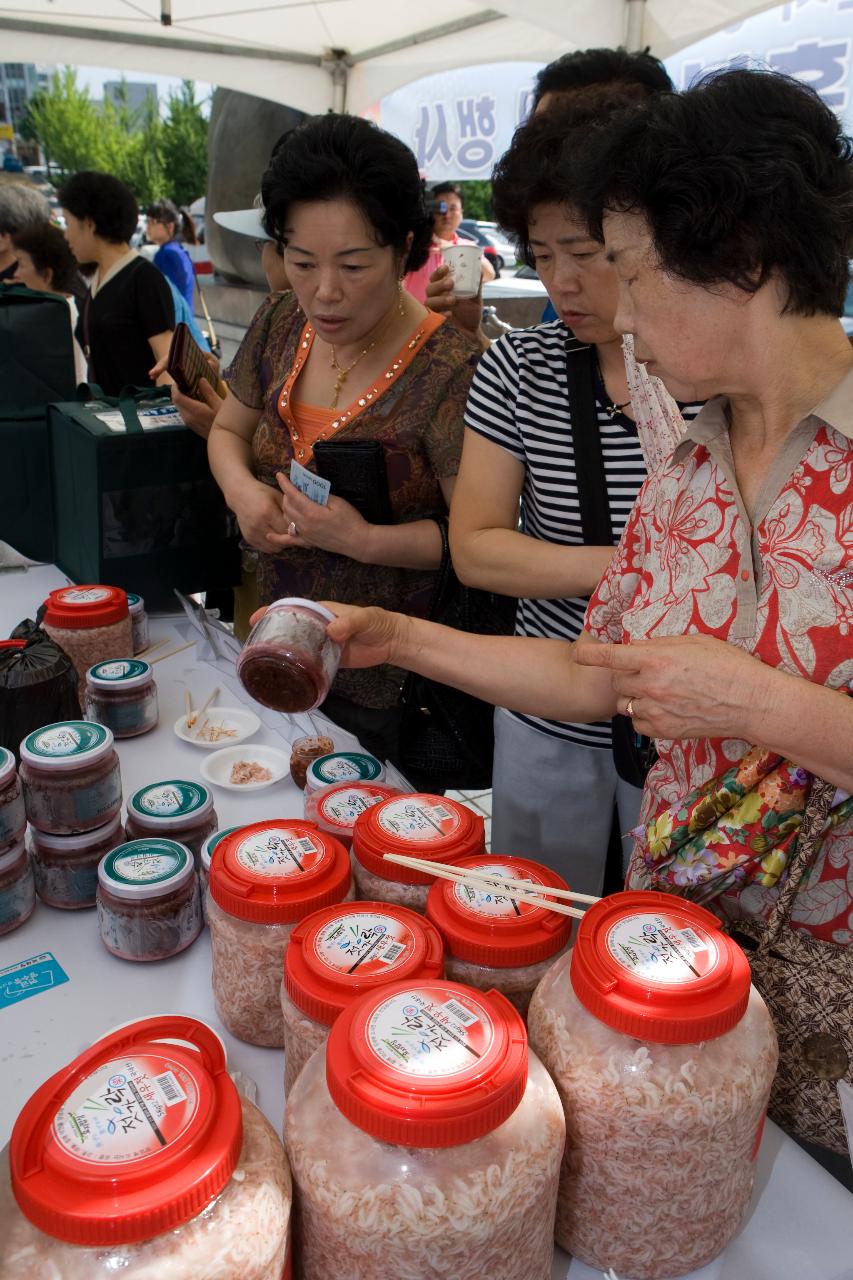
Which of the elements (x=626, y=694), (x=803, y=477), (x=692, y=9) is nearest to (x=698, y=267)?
(x=803, y=477)

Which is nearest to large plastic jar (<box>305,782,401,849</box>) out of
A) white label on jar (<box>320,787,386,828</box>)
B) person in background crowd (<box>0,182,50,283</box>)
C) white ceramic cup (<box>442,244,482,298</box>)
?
white label on jar (<box>320,787,386,828</box>)

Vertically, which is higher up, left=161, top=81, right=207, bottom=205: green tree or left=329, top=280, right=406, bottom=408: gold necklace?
left=161, top=81, right=207, bottom=205: green tree

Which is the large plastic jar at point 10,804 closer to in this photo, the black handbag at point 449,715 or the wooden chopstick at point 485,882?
the wooden chopstick at point 485,882

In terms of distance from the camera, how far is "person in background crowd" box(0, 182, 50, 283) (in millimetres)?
4113

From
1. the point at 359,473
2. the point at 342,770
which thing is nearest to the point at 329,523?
the point at 359,473

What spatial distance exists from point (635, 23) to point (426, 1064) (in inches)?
147

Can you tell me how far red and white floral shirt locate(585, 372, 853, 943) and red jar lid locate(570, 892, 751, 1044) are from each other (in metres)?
0.26

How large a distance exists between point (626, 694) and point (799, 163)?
1.76 ft

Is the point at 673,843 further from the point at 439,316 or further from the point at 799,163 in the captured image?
the point at 439,316

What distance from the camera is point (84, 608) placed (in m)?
1.70

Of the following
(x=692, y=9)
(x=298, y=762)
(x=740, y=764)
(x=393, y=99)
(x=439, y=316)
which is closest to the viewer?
(x=740, y=764)

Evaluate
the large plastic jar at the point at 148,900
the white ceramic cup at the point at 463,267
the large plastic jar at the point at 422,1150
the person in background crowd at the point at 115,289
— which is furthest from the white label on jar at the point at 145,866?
the person in background crowd at the point at 115,289

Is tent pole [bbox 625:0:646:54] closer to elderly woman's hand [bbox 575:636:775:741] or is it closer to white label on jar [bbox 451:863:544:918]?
elderly woman's hand [bbox 575:636:775:741]

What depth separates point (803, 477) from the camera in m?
0.94
